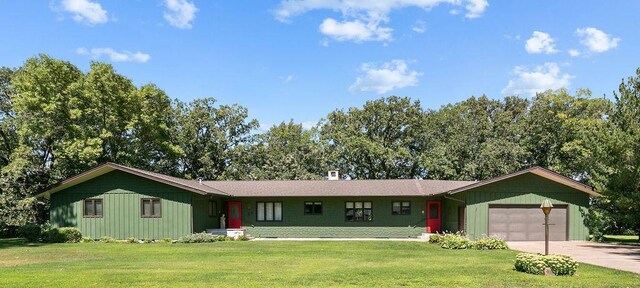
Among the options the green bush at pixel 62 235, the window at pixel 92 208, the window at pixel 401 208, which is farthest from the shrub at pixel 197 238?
the window at pixel 401 208

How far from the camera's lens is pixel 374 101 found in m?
44.6

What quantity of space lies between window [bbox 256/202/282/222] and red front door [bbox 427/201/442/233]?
8773mm

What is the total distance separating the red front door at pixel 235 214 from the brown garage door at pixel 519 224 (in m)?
14.4

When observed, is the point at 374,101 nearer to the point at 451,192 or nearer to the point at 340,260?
the point at 451,192

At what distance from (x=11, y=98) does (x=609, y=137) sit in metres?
37.0

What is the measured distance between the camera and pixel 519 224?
84.3 feet

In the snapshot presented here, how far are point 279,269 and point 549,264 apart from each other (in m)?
7.14

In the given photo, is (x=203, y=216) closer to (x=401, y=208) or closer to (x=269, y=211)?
(x=269, y=211)

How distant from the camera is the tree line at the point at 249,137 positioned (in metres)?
33.8

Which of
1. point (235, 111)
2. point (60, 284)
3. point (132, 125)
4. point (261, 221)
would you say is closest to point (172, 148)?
point (132, 125)

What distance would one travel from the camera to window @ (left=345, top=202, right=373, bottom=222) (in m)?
29.8

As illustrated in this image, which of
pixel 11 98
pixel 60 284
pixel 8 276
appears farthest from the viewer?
pixel 11 98

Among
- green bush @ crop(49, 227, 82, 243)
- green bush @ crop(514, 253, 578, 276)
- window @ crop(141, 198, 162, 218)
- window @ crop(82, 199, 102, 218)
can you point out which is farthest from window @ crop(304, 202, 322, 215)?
green bush @ crop(514, 253, 578, 276)

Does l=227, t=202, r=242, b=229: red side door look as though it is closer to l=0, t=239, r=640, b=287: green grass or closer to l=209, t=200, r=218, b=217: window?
l=209, t=200, r=218, b=217: window
